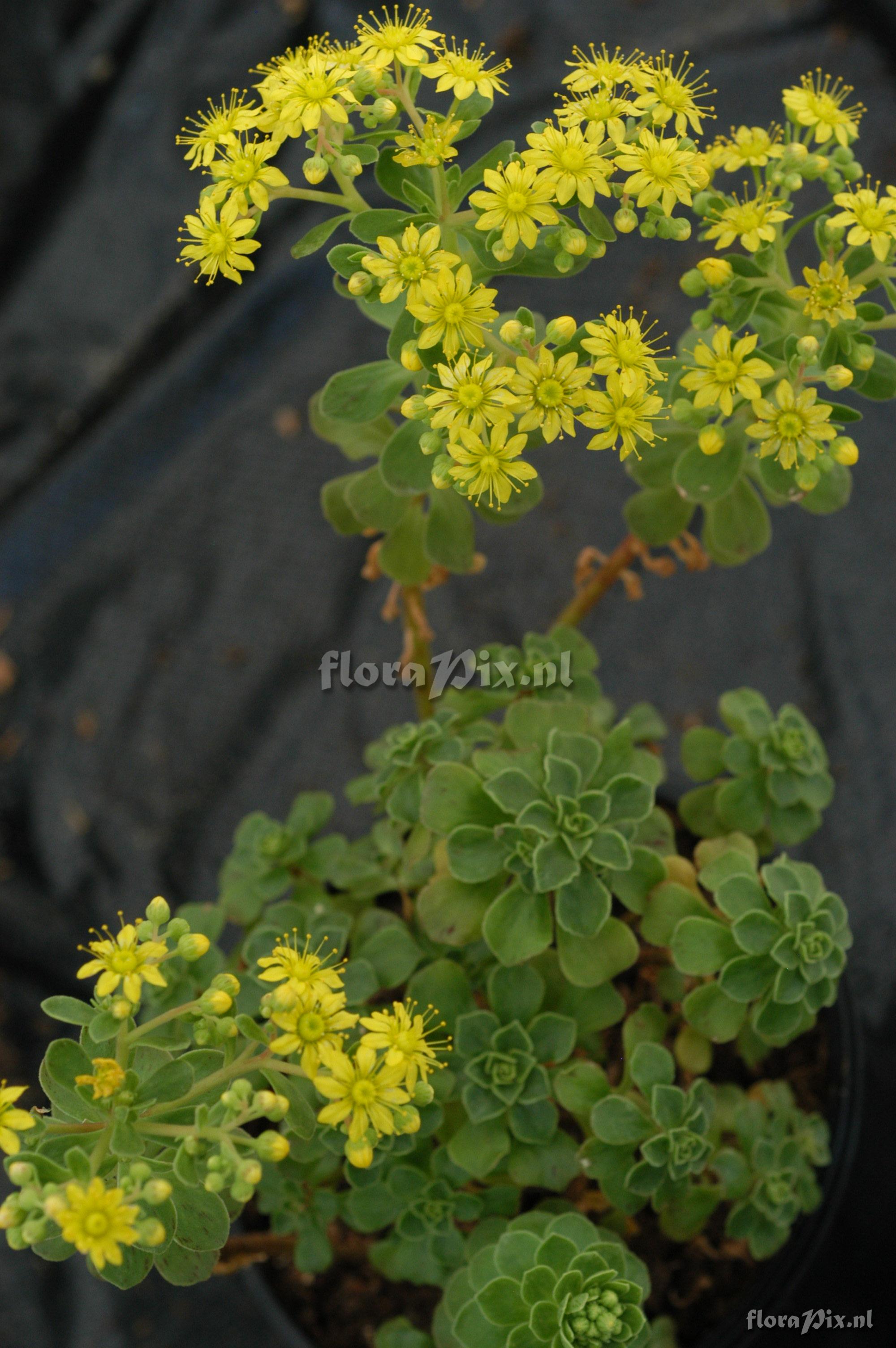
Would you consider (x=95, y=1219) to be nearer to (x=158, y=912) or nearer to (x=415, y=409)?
(x=158, y=912)

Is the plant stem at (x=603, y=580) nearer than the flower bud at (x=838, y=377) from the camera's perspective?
No

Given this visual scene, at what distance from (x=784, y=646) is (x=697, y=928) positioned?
1.16 meters

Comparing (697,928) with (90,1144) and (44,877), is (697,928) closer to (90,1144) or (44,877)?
(90,1144)

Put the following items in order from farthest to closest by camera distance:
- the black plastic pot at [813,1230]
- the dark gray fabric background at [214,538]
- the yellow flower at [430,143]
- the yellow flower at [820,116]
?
the dark gray fabric background at [214,538] → the black plastic pot at [813,1230] → the yellow flower at [820,116] → the yellow flower at [430,143]

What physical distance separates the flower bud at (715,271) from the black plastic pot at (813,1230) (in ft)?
3.28

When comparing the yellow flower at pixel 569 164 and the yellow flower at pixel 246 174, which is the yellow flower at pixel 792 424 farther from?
the yellow flower at pixel 246 174

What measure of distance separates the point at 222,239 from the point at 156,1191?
83cm

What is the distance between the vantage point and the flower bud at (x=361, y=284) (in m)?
1.02

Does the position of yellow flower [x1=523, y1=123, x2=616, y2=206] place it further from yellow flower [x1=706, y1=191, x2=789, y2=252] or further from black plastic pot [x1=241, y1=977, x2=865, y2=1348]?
black plastic pot [x1=241, y1=977, x2=865, y2=1348]

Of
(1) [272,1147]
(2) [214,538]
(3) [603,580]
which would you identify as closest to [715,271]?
(3) [603,580]

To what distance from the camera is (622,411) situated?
1.04 meters

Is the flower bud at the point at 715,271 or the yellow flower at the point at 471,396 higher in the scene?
the flower bud at the point at 715,271

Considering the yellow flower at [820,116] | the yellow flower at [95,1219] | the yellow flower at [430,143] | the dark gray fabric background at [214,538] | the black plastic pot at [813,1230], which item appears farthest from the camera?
the dark gray fabric background at [214,538]

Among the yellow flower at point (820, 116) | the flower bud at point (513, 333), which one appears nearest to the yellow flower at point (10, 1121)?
the flower bud at point (513, 333)
